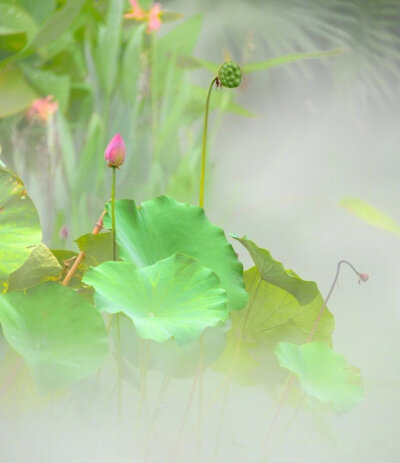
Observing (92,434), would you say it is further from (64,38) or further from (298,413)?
(64,38)

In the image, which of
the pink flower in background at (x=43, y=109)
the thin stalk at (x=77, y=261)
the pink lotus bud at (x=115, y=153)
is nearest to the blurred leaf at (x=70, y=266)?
the thin stalk at (x=77, y=261)

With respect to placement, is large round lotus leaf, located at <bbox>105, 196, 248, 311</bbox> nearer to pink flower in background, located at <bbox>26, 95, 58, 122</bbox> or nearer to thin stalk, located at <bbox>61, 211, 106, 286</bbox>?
thin stalk, located at <bbox>61, 211, 106, 286</bbox>

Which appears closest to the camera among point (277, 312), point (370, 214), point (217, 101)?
point (277, 312)

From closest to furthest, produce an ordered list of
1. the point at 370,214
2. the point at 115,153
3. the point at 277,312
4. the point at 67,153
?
1. the point at 115,153
2. the point at 277,312
3. the point at 370,214
4. the point at 67,153

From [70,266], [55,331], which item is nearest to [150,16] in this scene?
[70,266]

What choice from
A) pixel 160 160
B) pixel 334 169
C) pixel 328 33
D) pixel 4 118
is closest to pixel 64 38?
pixel 4 118

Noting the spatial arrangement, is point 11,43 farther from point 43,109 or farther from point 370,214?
point 370,214

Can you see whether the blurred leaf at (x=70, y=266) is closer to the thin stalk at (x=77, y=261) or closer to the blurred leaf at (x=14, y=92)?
the thin stalk at (x=77, y=261)

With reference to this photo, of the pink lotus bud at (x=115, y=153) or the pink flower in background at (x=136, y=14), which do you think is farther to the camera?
the pink flower in background at (x=136, y=14)
